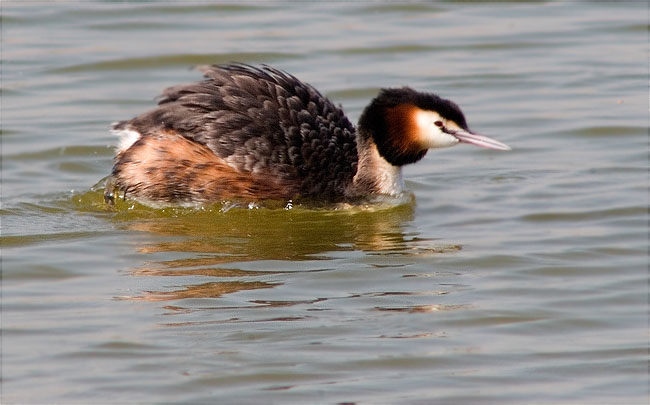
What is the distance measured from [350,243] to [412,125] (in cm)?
113

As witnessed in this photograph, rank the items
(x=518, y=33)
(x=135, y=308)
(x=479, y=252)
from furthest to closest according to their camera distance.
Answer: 1. (x=518, y=33)
2. (x=479, y=252)
3. (x=135, y=308)

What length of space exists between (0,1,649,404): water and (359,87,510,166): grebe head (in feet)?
1.34

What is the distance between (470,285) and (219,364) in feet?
5.84

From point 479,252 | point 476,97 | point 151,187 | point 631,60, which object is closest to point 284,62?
point 476,97

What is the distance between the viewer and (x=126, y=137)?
28.5 feet

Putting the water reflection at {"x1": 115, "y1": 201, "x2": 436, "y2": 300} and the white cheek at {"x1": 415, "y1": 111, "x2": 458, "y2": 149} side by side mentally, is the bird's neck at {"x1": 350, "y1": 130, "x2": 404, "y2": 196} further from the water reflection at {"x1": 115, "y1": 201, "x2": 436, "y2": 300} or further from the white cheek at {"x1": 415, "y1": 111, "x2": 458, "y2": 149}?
the white cheek at {"x1": 415, "y1": 111, "x2": 458, "y2": 149}

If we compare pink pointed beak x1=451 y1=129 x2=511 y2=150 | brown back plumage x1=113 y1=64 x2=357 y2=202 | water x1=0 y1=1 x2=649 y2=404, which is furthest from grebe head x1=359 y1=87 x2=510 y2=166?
water x1=0 y1=1 x2=649 y2=404

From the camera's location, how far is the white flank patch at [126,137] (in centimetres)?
858

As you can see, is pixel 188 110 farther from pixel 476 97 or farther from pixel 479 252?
pixel 476 97

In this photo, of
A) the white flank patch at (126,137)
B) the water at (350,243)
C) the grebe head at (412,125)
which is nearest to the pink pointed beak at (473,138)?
the grebe head at (412,125)

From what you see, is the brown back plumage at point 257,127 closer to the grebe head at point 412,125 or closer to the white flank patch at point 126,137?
the white flank patch at point 126,137

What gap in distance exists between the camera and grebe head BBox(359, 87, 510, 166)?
855 centimetres

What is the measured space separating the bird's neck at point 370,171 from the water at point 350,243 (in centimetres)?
15

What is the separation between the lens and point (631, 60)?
41.1 ft
